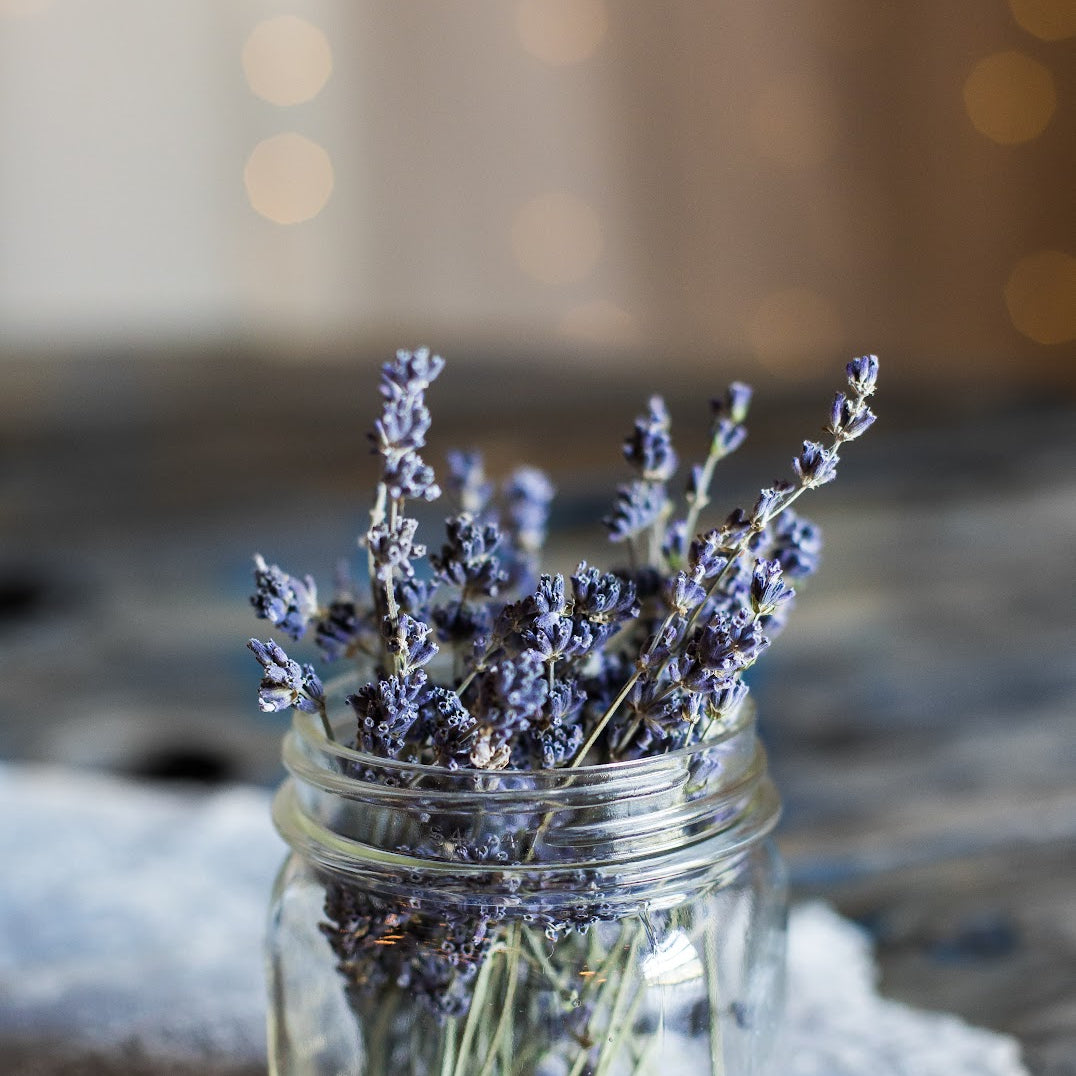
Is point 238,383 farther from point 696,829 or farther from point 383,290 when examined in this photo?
point 696,829

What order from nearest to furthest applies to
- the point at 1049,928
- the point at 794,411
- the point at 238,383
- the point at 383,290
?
the point at 1049,928, the point at 794,411, the point at 238,383, the point at 383,290

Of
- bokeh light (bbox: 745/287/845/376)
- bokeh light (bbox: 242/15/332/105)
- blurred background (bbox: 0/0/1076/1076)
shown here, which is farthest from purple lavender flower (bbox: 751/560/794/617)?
bokeh light (bbox: 242/15/332/105)

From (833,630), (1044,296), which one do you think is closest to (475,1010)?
(833,630)

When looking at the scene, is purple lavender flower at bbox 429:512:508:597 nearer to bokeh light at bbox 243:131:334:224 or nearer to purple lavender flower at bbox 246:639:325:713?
purple lavender flower at bbox 246:639:325:713

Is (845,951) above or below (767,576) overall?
below

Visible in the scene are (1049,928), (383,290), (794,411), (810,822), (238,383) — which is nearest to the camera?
(1049,928)

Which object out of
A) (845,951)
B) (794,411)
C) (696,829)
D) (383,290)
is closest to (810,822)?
(845,951)

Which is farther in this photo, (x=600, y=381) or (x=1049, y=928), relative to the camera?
(x=600, y=381)
